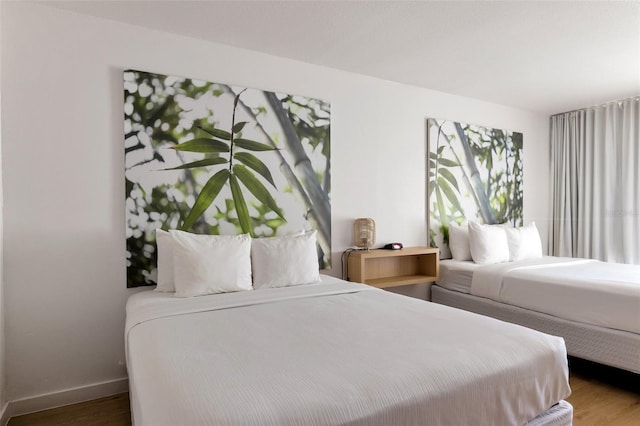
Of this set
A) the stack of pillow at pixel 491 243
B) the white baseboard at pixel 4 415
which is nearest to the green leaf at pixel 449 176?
the stack of pillow at pixel 491 243

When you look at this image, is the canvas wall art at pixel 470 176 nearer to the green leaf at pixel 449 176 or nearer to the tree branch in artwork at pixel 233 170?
the green leaf at pixel 449 176

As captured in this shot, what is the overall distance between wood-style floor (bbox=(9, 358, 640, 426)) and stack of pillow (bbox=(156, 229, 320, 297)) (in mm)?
730

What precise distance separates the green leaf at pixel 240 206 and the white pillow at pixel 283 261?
6.2 inches

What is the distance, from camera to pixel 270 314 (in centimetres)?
192

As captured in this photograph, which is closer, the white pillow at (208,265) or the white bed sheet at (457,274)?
the white pillow at (208,265)

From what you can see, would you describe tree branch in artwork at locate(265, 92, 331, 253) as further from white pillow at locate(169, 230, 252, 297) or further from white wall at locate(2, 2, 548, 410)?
white pillow at locate(169, 230, 252, 297)

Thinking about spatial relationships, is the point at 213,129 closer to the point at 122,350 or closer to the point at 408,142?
the point at 122,350

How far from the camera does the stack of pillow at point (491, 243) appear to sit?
3670 mm

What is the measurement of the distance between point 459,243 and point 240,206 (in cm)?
223

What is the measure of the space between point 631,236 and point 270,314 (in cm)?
411

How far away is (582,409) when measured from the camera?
225 centimetres

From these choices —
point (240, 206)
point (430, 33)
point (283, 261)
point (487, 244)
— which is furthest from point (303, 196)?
point (487, 244)

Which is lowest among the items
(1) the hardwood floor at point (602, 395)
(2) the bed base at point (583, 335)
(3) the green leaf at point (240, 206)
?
(1) the hardwood floor at point (602, 395)

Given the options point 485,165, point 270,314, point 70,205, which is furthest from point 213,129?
point 485,165
